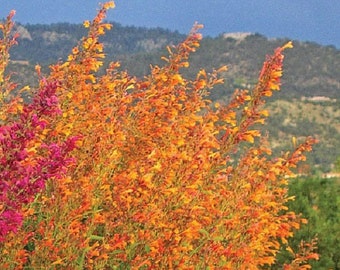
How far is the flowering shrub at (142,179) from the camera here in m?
4.95

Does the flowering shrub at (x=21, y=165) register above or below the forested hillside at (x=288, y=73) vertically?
below

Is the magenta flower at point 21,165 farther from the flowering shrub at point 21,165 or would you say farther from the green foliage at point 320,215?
the green foliage at point 320,215

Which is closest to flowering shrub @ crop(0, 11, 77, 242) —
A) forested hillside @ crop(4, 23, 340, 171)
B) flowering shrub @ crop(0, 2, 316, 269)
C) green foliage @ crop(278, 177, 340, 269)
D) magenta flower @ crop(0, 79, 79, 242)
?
magenta flower @ crop(0, 79, 79, 242)

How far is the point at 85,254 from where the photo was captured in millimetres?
5027

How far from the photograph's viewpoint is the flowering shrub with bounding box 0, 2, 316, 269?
195 inches

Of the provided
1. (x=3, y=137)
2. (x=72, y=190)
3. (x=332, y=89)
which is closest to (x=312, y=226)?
(x=72, y=190)

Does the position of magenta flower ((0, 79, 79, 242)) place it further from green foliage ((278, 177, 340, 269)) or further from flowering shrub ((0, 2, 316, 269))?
green foliage ((278, 177, 340, 269))

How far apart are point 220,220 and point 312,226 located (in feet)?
18.6

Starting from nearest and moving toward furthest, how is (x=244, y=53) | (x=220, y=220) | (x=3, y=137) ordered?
(x=3, y=137)
(x=220, y=220)
(x=244, y=53)

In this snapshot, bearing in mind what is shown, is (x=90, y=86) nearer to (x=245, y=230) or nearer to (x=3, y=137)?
(x=245, y=230)

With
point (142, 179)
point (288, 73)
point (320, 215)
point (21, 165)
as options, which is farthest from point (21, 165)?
point (288, 73)

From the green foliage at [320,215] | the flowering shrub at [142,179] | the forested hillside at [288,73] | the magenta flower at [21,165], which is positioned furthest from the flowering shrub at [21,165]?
the forested hillside at [288,73]

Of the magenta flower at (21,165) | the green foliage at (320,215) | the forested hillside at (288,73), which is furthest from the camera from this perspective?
the forested hillside at (288,73)

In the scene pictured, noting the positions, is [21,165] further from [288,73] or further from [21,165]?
[288,73]
